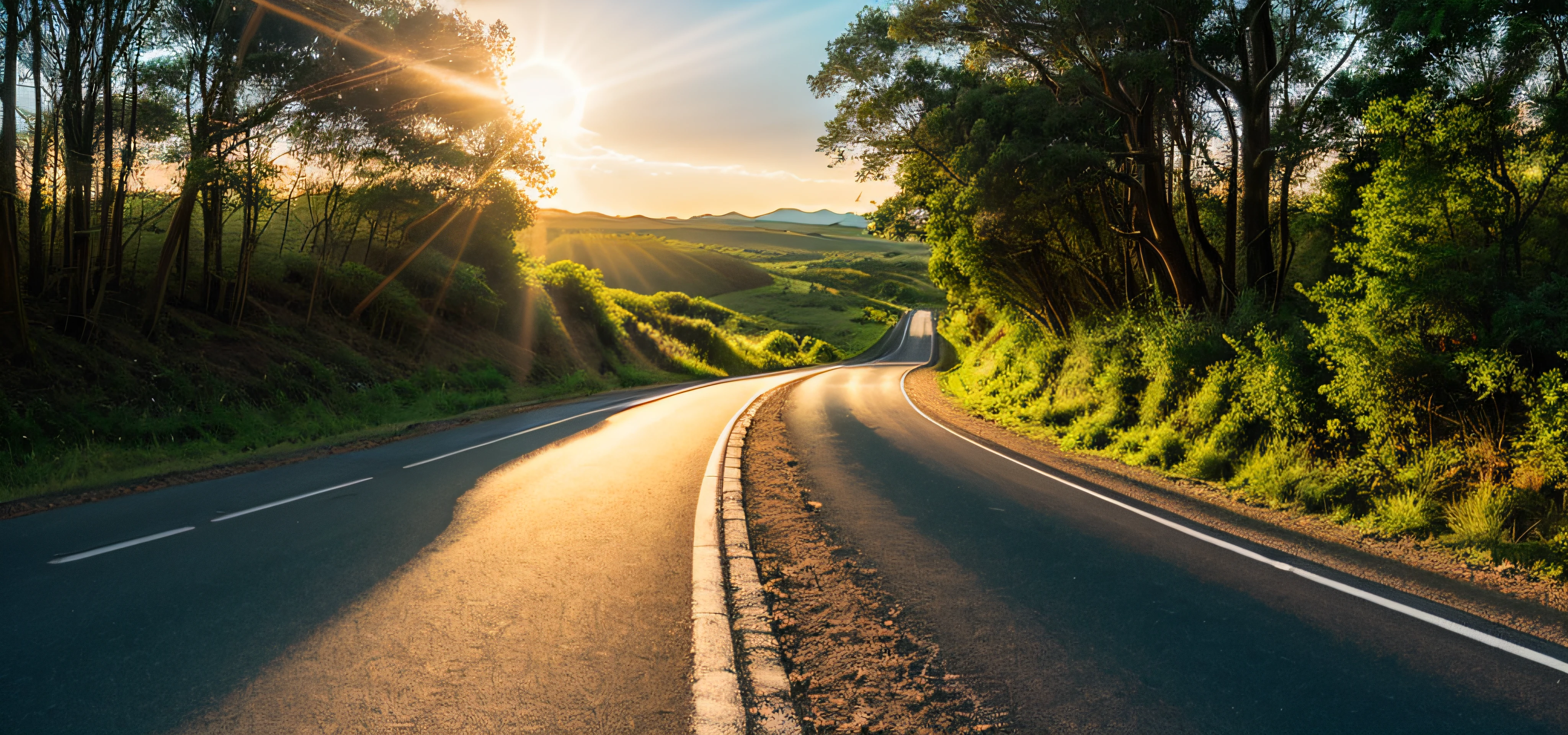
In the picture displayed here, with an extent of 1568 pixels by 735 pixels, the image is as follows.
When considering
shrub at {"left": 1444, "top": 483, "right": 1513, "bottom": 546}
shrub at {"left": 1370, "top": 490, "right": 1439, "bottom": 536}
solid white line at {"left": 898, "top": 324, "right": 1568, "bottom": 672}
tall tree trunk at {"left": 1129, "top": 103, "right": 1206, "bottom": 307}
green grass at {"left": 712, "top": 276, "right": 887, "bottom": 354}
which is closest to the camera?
solid white line at {"left": 898, "top": 324, "right": 1568, "bottom": 672}

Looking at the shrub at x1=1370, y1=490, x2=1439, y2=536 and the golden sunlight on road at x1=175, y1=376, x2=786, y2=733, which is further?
the shrub at x1=1370, y1=490, x2=1439, y2=536

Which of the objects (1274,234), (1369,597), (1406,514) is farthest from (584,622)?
(1274,234)

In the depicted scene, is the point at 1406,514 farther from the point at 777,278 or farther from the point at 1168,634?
the point at 777,278

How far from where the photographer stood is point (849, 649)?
396 centimetres

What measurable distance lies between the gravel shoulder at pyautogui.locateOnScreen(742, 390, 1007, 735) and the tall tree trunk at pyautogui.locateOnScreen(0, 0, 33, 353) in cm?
1334

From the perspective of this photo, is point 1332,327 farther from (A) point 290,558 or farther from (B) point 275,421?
(B) point 275,421

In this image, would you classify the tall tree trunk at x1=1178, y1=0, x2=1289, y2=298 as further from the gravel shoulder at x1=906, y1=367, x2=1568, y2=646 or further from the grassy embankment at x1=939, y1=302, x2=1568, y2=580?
the gravel shoulder at x1=906, y1=367, x2=1568, y2=646

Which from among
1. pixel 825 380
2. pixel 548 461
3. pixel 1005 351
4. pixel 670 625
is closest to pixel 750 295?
pixel 825 380

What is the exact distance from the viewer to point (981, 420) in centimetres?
1934

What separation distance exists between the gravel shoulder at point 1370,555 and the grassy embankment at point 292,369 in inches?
488

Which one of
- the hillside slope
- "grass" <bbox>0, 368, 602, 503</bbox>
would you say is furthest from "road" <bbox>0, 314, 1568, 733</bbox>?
the hillside slope

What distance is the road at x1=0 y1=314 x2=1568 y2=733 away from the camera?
10.4ft

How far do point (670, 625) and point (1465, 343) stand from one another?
8350 mm

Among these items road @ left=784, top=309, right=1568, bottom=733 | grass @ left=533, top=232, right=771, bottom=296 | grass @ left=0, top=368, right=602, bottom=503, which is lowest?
grass @ left=0, top=368, right=602, bottom=503
